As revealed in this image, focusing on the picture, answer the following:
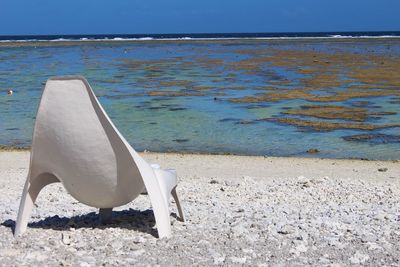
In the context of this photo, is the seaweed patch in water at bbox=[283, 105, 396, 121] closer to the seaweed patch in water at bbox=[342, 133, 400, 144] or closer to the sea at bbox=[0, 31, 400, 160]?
the sea at bbox=[0, 31, 400, 160]

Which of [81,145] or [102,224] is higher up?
[81,145]

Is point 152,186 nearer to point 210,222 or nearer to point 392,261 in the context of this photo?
point 210,222

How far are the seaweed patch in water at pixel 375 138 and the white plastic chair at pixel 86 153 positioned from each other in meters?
9.37

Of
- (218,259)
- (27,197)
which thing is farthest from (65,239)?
Result: (218,259)

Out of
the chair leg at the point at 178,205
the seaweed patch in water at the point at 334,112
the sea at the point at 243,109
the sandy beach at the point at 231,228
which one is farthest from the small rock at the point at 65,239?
the seaweed patch in water at the point at 334,112

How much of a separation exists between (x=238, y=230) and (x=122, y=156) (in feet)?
4.36

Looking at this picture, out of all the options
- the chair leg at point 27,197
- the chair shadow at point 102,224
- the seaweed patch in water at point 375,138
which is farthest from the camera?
the seaweed patch in water at point 375,138

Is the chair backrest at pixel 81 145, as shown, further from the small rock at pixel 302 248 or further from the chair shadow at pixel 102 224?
the small rock at pixel 302 248

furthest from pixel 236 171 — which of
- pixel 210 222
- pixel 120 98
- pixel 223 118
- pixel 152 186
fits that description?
pixel 120 98

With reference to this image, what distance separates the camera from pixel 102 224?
21.7 feet

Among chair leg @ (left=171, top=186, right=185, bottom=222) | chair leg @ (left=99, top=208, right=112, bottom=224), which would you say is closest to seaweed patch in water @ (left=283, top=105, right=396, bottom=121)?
chair leg @ (left=171, top=186, right=185, bottom=222)

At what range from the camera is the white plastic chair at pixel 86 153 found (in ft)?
19.0

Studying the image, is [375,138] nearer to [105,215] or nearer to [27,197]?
[105,215]

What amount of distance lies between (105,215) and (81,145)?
3.38 feet
